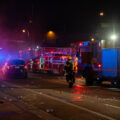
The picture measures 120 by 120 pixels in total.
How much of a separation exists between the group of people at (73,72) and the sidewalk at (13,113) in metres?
5.50

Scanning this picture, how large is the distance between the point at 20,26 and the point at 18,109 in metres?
35.7

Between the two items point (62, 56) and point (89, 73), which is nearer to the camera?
point (89, 73)

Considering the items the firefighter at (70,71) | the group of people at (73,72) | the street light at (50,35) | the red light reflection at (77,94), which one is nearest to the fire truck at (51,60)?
the group of people at (73,72)

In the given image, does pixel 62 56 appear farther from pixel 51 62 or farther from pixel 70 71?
pixel 70 71

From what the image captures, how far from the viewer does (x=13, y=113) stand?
682 centimetres

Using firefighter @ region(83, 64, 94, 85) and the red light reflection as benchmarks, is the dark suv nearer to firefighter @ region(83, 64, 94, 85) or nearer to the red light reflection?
firefighter @ region(83, 64, 94, 85)

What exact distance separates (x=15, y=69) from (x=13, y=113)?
12436 mm

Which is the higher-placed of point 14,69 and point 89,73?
point 14,69

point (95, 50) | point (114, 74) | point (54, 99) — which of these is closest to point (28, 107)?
point (54, 99)

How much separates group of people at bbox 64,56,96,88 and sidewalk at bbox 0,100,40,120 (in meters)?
5.50

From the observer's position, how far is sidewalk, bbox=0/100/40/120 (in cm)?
632

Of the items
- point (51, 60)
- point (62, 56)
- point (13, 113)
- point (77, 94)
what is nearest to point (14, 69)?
point (62, 56)

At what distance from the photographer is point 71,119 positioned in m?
6.37

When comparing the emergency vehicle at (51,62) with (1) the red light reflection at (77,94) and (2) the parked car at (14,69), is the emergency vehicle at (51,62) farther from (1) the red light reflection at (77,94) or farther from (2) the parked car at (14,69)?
(1) the red light reflection at (77,94)
